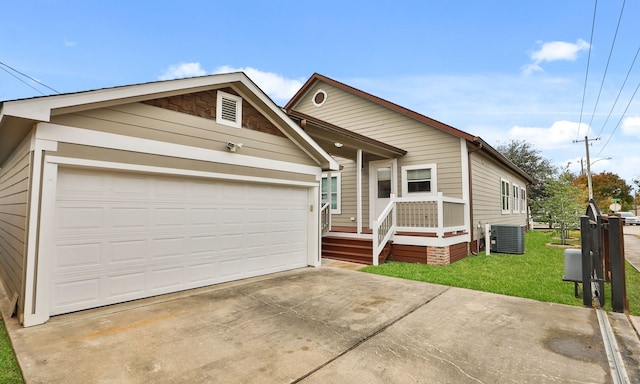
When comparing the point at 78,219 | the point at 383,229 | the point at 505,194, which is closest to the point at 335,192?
the point at 383,229

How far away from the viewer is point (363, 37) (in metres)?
14.0

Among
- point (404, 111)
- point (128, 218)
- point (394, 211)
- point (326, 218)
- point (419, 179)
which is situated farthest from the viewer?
point (404, 111)

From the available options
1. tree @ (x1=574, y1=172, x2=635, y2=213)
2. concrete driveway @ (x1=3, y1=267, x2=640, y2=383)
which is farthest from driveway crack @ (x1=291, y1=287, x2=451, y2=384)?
tree @ (x1=574, y1=172, x2=635, y2=213)

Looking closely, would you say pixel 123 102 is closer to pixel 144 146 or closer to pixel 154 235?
pixel 144 146

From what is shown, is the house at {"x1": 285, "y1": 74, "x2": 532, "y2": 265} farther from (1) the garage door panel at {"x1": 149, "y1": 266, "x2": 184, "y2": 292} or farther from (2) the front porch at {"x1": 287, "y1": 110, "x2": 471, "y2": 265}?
(1) the garage door panel at {"x1": 149, "y1": 266, "x2": 184, "y2": 292}

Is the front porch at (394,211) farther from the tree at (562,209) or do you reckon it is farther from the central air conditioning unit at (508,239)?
the tree at (562,209)

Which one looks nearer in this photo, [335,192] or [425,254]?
[425,254]

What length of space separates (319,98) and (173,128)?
8.94m

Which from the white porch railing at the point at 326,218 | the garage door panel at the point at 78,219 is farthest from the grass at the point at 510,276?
the garage door panel at the point at 78,219

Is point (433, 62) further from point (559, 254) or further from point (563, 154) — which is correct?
point (563, 154)

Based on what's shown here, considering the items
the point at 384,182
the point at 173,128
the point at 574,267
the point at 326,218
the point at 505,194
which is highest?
the point at 173,128

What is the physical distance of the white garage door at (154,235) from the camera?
4258 millimetres

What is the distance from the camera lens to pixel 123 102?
466cm

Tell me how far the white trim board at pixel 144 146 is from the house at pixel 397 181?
1.72m
